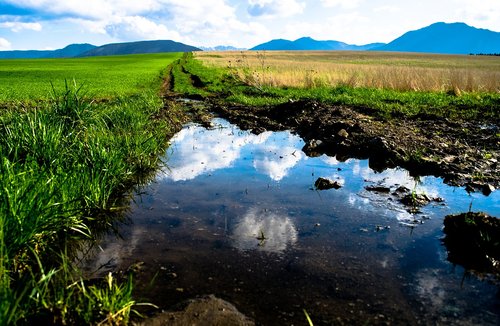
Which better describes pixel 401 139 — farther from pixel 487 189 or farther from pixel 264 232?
pixel 264 232

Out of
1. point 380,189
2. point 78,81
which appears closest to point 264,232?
point 380,189

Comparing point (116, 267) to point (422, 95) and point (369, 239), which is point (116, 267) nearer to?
point (369, 239)

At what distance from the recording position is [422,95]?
62.5 feet

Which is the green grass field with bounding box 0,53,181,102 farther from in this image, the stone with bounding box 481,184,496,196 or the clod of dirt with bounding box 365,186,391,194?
the stone with bounding box 481,184,496,196

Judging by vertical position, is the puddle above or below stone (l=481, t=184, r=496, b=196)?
→ below

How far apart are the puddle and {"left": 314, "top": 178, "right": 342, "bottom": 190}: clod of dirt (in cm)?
13

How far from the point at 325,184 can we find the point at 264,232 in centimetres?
243

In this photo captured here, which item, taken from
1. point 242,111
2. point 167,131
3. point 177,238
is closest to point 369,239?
point 177,238

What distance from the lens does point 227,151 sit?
35.5 feet

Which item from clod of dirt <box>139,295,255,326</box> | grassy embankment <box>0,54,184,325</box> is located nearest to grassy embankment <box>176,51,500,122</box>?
grassy embankment <box>0,54,184,325</box>

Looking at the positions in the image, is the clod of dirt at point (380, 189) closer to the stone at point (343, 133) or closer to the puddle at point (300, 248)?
the puddle at point (300, 248)

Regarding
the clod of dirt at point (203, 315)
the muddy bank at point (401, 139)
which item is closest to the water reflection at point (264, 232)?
the clod of dirt at point (203, 315)

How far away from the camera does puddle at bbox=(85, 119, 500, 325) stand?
3994mm

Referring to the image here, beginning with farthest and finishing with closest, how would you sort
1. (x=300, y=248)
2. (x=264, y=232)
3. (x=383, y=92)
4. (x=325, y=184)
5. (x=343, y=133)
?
1. (x=383, y=92)
2. (x=343, y=133)
3. (x=325, y=184)
4. (x=264, y=232)
5. (x=300, y=248)
